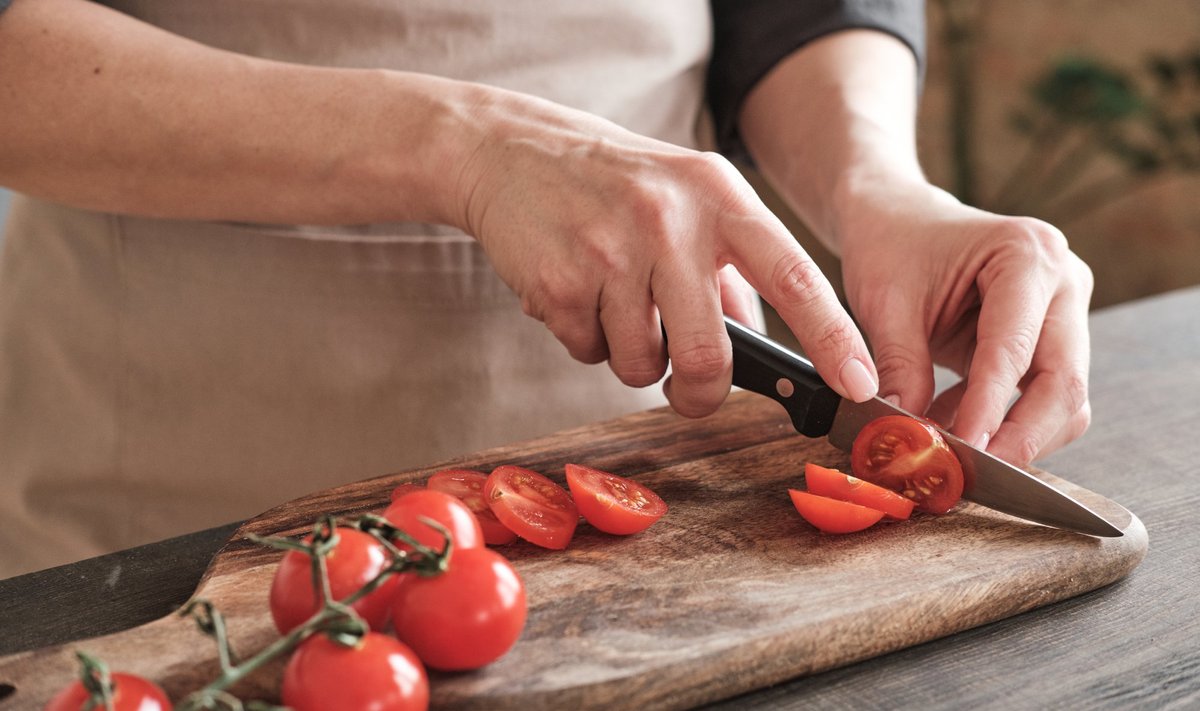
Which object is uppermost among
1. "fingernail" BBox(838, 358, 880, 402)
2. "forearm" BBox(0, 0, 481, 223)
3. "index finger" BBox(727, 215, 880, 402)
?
"forearm" BBox(0, 0, 481, 223)

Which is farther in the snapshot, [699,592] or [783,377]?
[783,377]

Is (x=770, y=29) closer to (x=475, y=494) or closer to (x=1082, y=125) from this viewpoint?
(x=475, y=494)

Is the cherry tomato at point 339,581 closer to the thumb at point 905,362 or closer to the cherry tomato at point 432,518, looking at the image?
the cherry tomato at point 432,518

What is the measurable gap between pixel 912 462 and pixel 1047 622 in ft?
0.67

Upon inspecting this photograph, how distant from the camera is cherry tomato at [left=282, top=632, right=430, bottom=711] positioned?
2.35 ft

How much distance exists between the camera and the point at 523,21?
1.43 m

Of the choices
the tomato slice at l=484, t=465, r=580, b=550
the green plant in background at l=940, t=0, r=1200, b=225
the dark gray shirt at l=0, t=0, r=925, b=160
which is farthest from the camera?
the green plant in background at l=940, t=0, r=1200, b=225

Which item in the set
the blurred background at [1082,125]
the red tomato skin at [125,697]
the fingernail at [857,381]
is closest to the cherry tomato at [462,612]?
the red tomato skin at [125,697]

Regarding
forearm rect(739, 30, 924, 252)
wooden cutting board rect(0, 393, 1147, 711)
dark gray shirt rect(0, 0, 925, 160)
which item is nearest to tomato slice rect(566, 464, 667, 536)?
wooden cutting board rect(0, 393, 1147, 711)

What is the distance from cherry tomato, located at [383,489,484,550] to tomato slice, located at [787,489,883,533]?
13.3 inches

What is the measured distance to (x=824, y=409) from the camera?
3.90 ft

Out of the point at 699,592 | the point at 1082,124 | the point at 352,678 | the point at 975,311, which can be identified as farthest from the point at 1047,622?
the point at 1082,124

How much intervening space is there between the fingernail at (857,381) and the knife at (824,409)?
0.13 ft

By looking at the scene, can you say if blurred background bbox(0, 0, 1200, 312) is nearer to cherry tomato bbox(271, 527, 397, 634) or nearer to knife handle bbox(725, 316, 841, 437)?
knife handle bbox(725, 316, 841, 437)
